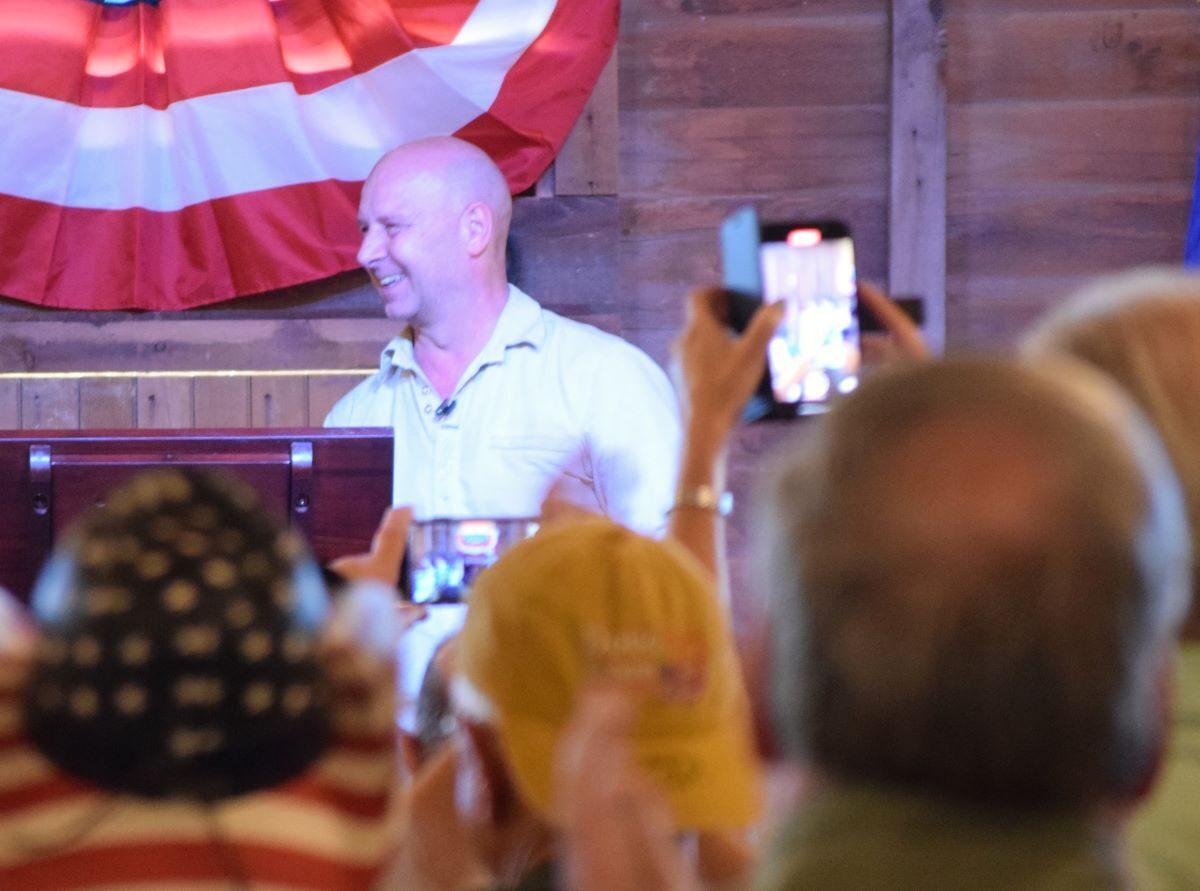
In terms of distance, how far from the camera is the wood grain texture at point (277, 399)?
3.59 m

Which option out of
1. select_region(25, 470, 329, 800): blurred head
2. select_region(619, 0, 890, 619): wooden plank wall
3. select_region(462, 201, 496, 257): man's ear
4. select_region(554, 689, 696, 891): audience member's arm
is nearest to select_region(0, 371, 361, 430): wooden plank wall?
select_region(462, 201, 496, 257): man's ear

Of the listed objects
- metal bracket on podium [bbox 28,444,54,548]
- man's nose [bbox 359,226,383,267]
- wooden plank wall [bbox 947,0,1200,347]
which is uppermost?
wooden plank wall [bbox 947,0,1200,347]

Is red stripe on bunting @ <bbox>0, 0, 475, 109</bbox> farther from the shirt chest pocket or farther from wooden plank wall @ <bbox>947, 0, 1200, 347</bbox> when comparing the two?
wooden plank wall @ <bbox>947, 0, 1200, 347</bbox>

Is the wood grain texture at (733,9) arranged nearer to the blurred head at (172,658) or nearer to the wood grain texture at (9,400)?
the wood grain texture at (9,400)

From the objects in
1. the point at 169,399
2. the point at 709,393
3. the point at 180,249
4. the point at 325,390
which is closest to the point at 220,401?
the point at 169,399

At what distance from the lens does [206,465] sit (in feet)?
6.72

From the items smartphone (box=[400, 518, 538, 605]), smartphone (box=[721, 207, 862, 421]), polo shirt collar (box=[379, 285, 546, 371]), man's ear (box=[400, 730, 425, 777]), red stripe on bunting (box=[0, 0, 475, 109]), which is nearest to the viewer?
smartphone (box=[721, 207, 862, 421])

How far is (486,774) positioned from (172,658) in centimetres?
26

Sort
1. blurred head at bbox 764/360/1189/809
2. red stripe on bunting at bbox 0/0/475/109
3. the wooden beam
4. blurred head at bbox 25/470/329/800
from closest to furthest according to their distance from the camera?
blurred head at bbox 764/360/1189/809, blurred head at bbox 25/470/329/800, red stripe on bunting at bbox 0/0/475/109, the wooden beam

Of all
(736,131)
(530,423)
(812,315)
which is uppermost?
(736,131)

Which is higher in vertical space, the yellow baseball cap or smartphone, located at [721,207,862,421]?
smartphone, located at [721,207,862,421]

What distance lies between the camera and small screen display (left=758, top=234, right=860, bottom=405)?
1424mm

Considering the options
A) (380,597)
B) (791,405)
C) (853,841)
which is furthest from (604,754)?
(791,405)

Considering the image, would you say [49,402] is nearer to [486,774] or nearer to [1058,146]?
[1058,146]
